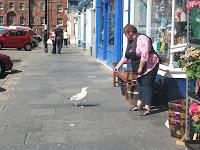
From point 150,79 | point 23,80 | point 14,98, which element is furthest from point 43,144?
point 23,80

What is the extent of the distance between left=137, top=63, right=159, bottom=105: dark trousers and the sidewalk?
32 cm

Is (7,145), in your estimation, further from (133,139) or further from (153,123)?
(153,123)

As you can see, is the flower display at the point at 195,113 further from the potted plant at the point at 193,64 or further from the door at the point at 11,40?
the door at the point at 11,40

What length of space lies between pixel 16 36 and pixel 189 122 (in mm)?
34136

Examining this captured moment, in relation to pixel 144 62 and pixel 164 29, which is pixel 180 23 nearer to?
pixel 144 62

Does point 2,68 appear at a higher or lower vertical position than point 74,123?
higher

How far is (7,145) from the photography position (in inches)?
269

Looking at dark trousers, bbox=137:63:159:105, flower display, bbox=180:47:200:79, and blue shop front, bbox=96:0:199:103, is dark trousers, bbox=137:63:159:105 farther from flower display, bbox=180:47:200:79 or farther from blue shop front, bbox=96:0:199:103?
flower display, bbox=180:47:200:79

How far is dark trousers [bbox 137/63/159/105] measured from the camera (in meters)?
8.91

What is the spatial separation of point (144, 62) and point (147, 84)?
436 millimetres

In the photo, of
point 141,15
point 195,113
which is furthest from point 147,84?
point 141,15

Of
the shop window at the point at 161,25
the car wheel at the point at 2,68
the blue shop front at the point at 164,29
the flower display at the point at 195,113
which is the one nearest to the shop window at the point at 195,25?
the blue shop front at the point at 164,29

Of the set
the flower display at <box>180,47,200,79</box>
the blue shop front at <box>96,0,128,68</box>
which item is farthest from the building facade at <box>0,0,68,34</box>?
the flower display at <box>180,47,200,79</box>

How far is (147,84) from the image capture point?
29.3ft
